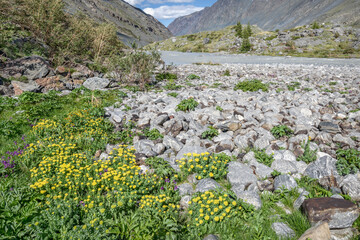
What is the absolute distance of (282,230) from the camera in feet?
12.3

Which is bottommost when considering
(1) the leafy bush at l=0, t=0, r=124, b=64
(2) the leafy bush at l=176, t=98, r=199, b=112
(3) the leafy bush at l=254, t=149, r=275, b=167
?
(3) the leafy bush at l=254, t=149, r=275, b=167

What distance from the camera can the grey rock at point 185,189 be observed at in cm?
A: 486

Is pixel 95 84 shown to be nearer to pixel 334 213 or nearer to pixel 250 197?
pixel 250 197

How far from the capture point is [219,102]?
1057cm

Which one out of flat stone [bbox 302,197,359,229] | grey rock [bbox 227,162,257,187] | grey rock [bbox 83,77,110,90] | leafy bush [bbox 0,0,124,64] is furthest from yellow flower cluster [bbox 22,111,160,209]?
leafy bush [bbox 0,0,124,64]

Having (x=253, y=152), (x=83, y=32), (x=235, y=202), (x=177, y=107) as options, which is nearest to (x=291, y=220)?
(x=235, y=202)

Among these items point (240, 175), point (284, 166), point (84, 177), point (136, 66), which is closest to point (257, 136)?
point (284, 166)

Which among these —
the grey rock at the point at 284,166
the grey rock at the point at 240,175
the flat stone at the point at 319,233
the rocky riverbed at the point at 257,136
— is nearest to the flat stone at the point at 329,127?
the rocky riverbed at the point at 257,136

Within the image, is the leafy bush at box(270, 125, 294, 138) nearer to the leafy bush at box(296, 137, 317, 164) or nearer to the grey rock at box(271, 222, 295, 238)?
the leafy bush at box(296, 137, 317, 164)

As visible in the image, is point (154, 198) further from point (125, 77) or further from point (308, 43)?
point (308, 43)

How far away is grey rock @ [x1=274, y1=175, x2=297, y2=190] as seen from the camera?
480cm

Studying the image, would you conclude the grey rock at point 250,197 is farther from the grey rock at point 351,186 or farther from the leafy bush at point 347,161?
the leafy bush at point 347,161

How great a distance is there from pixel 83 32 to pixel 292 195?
20871 millimetres

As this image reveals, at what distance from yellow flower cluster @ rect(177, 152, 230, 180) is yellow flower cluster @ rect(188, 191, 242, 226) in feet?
2.61
